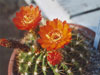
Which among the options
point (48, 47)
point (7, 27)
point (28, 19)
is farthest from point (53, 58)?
point (7, 27)

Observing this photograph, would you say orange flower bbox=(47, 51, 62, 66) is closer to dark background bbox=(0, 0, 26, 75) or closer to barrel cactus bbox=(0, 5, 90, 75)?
barrel cactus bbox=(0, 5, 90, 75)

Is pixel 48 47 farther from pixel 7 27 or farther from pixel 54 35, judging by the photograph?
pixel 7 27

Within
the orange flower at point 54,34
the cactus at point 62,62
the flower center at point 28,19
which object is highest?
the flower center at point 28,19

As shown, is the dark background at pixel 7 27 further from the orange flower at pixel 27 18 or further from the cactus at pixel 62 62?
the orange flower at pixel 27 18

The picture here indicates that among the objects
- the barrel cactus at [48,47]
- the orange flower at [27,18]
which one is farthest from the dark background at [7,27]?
the orange flower at [27,18]

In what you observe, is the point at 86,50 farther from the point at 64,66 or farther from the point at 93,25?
the point at 93,25

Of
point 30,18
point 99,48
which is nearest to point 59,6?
point 99,48

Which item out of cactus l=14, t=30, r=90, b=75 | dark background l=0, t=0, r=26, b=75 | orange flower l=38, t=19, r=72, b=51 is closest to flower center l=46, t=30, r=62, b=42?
orange flower l=38, t=19, r=72, b=51
